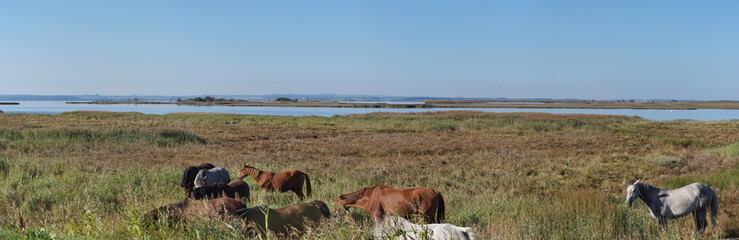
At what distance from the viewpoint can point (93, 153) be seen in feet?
67.2

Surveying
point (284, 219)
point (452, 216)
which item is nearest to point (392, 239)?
point (284, 219)

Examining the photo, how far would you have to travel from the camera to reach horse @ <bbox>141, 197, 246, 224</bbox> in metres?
5.91

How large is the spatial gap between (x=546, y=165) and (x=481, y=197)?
8384mm


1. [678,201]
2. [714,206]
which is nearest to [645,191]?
[678,201]

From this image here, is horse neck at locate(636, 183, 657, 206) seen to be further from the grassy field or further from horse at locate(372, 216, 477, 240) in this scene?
horse at locate(372, 216, 477, 240)

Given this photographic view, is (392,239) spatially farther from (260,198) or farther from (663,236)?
(260,198)

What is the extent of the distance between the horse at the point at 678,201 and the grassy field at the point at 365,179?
0.82 ft

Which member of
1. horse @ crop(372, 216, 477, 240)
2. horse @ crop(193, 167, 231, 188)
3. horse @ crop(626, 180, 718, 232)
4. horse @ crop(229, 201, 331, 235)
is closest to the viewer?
horse @ crop(372, 216, 477, 240)

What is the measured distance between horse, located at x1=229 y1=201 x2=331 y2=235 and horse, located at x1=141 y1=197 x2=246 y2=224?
301 mm

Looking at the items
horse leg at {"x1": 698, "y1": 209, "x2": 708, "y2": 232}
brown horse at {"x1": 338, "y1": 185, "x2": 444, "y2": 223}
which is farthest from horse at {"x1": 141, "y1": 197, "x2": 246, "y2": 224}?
horse leg at {"x1": 698, "y1": 209, "x2": 708, "y2": 232}

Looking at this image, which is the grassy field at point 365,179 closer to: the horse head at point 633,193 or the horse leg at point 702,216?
the horse leg at point 702,216

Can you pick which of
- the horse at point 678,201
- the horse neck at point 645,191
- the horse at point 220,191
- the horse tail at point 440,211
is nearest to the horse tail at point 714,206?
the horse at point 678,201

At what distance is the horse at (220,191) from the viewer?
888 cm

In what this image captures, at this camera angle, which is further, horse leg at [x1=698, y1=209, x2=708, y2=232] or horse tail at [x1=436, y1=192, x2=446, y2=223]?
horse leg at [x1=698, y1=209, x2=708, y2=232]
